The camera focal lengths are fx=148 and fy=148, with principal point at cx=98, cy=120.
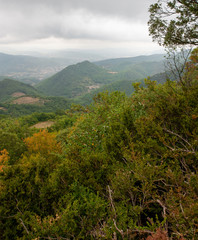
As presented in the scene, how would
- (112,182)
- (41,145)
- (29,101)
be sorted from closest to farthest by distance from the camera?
(112,182) → (41,145) → (29,101)

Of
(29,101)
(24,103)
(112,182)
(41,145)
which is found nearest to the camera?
(112,182)

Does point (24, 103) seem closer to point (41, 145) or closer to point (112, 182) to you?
point (41, 145)

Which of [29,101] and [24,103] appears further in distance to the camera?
[29,101]

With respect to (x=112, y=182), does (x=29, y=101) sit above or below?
below

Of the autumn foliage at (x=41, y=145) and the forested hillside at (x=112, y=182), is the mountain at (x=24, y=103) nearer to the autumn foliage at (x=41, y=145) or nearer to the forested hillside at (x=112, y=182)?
the autumn foliage at (x=41, y=145)

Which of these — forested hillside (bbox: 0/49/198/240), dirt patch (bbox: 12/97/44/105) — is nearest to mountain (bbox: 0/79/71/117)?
dirt patch (bbox: 12/97/44/105)

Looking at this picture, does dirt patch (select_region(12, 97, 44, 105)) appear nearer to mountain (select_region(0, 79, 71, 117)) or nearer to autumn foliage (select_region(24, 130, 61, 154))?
mountain (select_region(0, 79, 71, 117))

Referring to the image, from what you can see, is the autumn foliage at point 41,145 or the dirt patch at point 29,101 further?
the dirt patch at point 29,101

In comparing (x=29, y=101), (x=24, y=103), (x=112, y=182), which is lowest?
(x=24, y=103)

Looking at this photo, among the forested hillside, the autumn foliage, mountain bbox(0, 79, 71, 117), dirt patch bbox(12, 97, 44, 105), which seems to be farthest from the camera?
dirt patch bbox(12, 97, 44, 105)

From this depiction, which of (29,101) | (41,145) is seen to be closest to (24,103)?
(29,101)

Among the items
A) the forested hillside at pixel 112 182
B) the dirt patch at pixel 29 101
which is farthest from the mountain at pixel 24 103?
the forested hillside at pixel 112 182

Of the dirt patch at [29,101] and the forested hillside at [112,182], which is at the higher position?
the forested hillside at [112,182]

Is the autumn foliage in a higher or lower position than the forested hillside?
lower
